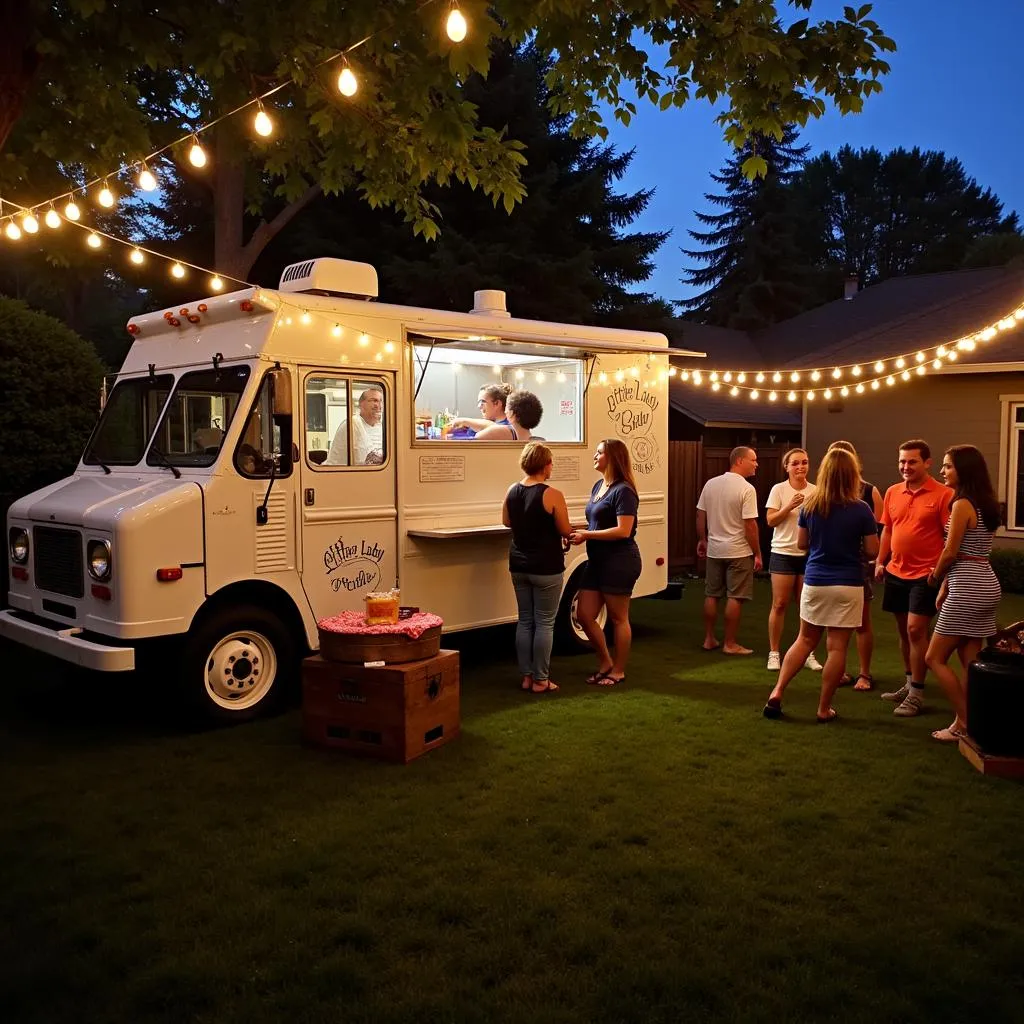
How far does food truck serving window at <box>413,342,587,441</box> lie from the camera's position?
794cm

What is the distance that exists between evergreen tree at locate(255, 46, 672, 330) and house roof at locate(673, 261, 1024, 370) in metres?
2.39

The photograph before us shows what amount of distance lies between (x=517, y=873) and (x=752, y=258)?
124 ft

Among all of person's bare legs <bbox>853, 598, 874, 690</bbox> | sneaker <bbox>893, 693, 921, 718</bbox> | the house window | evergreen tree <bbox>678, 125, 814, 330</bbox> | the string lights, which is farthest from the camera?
evergreen tree <bbox>678, 125, 814, 330</bbox>

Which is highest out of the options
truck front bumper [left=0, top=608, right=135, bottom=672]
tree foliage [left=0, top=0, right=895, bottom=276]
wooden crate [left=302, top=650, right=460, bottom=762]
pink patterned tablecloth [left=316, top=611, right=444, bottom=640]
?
tree foliage [left=0, top=0, right=895, bottom=276]

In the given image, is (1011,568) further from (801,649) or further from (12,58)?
(12,58)

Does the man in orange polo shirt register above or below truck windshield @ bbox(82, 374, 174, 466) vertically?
below

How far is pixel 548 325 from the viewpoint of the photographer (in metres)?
7.87

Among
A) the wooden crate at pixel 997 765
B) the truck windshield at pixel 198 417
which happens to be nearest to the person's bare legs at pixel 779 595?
the wooden crate at pixel 997 765

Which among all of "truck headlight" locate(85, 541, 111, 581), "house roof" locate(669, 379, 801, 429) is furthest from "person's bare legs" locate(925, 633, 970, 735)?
"house roof" locate(669, 379, 801, 429)

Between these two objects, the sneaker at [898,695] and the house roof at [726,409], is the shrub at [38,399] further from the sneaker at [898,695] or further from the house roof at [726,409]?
the house roof at [726,409]

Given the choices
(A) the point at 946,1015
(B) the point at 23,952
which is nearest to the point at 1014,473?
(A) the point at 946,1015

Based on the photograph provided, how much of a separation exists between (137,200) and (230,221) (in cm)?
682

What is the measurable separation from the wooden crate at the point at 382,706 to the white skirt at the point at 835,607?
2.28 meters

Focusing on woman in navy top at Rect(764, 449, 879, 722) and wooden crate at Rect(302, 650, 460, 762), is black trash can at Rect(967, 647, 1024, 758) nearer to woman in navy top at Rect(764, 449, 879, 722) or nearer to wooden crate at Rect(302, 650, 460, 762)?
woman in navy top at Rect(764, 449, 879, 722)
